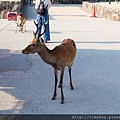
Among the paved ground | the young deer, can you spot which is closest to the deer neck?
the young deer

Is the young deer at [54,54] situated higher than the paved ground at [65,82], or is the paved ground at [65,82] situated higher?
the young deer at [54,54]

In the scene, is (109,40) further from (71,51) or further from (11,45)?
(71,51)

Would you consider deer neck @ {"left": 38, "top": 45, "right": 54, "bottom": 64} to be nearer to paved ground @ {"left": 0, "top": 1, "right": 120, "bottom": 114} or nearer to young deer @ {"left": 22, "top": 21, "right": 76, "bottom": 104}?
young deer @ {"left": 22, "top": 21, "right": 76, "bottom": 104}

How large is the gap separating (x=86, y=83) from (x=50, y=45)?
4.76 metres

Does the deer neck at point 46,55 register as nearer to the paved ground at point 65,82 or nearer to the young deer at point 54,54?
the young deer at point 54,54

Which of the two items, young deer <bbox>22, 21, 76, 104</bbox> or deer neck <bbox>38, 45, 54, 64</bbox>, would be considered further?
deer neck <bbox>38, 45, 54, 64</bbox>

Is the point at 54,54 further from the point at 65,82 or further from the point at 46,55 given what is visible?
the point at 65,82

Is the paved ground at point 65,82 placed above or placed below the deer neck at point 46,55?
below

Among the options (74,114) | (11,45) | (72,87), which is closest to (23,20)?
(11,45)

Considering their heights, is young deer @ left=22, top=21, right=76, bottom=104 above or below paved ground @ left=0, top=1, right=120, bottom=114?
above

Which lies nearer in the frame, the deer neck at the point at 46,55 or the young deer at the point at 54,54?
the young deer at the point at 54,54

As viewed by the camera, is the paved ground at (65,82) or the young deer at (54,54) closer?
the young deer at (54,54)

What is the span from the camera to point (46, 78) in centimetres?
753

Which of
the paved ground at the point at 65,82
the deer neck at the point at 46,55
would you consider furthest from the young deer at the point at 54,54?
the paved ground at the point at 65,82
